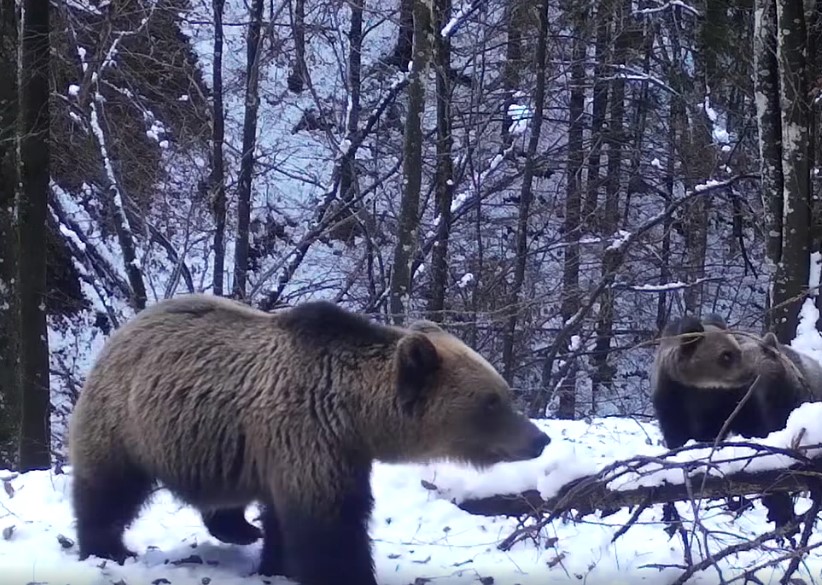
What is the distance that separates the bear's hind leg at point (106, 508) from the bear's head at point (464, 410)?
1.48 m

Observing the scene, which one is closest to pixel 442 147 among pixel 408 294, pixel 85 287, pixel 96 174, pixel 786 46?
pixel 408 294

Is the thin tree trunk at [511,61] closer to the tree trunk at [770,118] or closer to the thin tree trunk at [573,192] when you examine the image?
the thin tree trunk at [573,192]

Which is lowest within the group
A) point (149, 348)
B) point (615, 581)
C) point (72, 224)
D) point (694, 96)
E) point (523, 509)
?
point (615, 581)

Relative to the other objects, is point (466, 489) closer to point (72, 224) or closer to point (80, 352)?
point (72, 224)

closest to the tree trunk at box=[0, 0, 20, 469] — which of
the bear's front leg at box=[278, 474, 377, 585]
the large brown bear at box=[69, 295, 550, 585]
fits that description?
the large brown bear at box=[69, 295, 550, 585]

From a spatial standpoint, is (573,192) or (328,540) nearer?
(328,540)

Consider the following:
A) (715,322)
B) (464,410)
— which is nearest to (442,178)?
(715,322)

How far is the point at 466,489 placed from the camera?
16.6 ft

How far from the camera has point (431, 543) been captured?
18.8 feet

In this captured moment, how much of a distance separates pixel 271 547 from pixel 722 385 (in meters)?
3.37

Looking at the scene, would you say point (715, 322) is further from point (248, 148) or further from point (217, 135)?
point (217, 135)

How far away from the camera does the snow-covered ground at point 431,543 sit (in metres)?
5.09

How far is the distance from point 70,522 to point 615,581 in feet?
10.1

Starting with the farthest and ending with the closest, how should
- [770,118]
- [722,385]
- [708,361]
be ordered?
[770,118] → [708,361] → [722,385]
